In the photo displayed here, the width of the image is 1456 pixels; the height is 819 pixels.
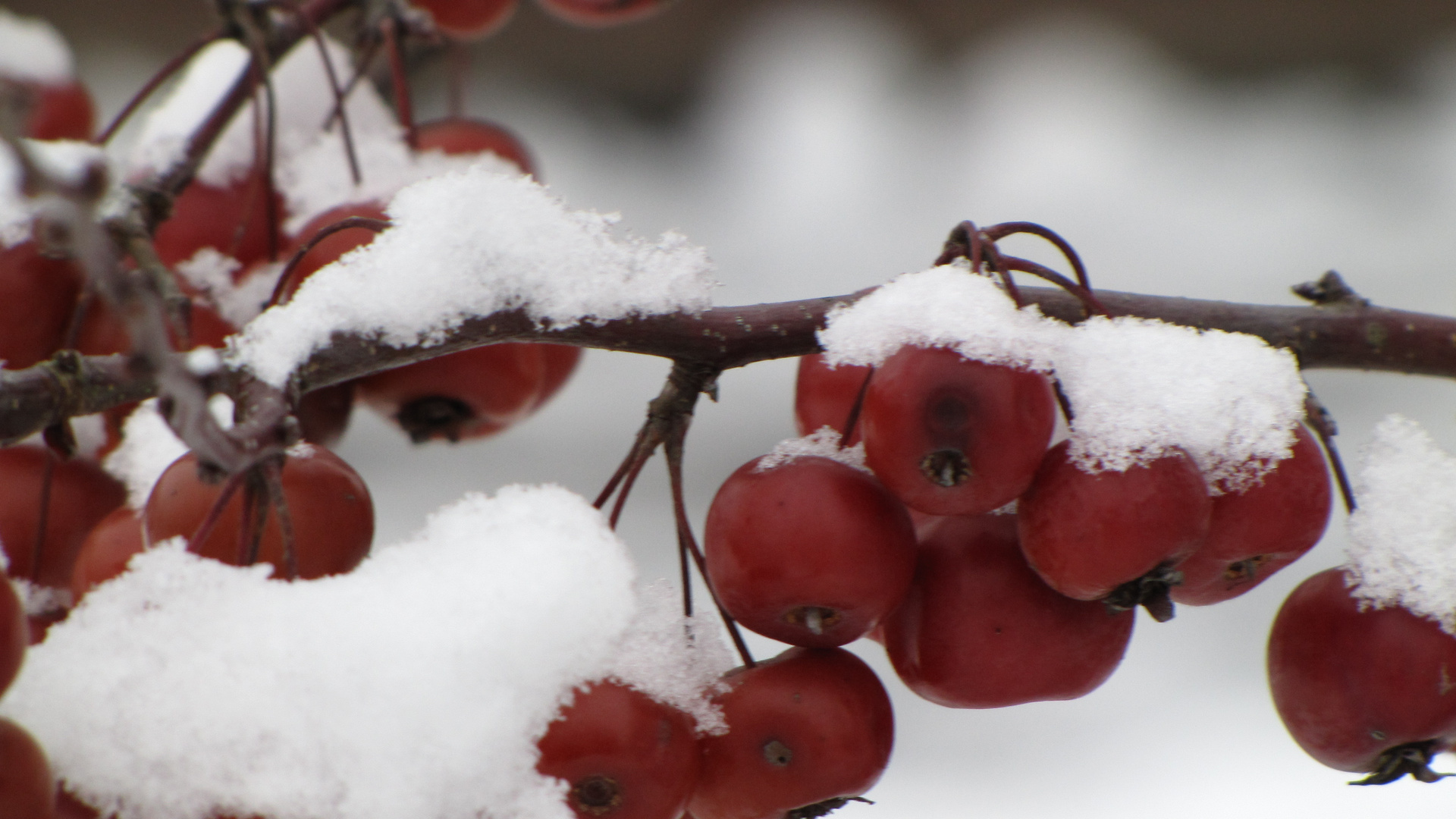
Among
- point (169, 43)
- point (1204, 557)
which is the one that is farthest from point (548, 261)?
point (169, 43)

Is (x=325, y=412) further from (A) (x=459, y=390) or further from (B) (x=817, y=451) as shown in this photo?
(B) (x=817, y=451)

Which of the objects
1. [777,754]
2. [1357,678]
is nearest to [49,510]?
[777,754]

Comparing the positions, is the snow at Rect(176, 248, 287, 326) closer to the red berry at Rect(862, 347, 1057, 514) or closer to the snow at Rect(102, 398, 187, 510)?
the snow at Rect(102, 398, 187, 510)

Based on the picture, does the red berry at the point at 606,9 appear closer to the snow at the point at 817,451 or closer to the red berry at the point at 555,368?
the red berry at the point at 555,368

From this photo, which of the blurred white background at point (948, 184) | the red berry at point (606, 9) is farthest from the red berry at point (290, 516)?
the blurred white background at point (948, 184)

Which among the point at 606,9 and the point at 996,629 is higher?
the point at 606,9

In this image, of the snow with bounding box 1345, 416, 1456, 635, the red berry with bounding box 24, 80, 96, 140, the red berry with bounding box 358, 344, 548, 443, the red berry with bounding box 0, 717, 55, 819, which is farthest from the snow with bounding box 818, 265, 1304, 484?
the red berry with bounding box 24, 80, 96, 140

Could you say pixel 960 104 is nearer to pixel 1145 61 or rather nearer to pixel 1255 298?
pixel 1145 61
